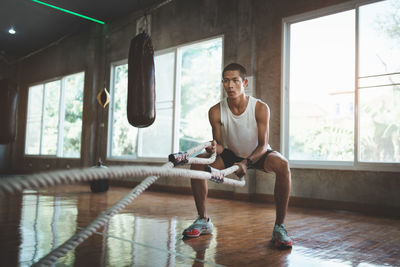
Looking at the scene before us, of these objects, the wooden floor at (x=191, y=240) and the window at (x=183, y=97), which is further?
the window at (x=183, y=97)

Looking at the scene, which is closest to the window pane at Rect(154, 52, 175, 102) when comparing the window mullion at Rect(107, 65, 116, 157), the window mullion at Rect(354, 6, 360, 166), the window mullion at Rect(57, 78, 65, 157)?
the window mullion at Rect(107, 65, 116, 157)

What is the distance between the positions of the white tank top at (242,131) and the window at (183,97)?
2.94 m

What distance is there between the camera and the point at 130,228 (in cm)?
246

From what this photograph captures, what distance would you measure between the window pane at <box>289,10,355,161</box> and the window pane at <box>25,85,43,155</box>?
25.1ft

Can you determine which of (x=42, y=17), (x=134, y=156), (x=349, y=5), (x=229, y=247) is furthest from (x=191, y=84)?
(x=229, y=247)

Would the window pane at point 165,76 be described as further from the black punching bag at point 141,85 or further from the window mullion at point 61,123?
the window mullion at point 61,123

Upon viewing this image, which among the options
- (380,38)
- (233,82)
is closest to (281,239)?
(233,82)

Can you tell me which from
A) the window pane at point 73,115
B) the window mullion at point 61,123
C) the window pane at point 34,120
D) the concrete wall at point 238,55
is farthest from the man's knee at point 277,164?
the window pane at point 34,120

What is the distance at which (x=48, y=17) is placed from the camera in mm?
7164

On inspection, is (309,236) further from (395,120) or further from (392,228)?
(395,120)

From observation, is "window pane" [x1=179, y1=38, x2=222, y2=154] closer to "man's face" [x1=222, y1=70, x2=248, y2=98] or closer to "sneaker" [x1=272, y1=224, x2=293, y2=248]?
"man's face" [x1=222, y1=70, x2=248, y2=98]

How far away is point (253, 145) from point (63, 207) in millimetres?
2236

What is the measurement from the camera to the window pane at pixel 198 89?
5473 millimetres

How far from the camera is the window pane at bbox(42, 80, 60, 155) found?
8773mm
